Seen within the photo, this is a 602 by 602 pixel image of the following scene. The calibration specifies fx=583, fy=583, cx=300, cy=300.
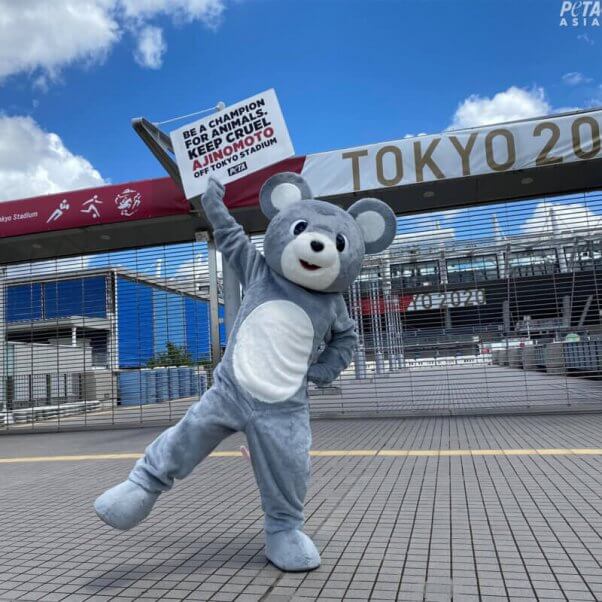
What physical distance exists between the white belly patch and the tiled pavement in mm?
1062

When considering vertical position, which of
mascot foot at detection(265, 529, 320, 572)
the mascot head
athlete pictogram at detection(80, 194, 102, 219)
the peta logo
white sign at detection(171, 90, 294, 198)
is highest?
athlete pictogram at detection(80, 194, 102, 219)

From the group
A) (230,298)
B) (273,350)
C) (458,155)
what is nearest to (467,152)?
(458,155)

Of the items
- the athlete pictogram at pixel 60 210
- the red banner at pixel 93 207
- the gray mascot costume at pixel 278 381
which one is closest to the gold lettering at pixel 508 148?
the red banner at pixel 93 207

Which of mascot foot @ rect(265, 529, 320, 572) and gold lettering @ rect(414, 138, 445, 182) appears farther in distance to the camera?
gold lettering @ rect(414, 138, 445, 182)

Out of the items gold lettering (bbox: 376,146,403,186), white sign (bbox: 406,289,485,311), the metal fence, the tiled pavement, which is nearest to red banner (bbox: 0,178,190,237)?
the metal fence

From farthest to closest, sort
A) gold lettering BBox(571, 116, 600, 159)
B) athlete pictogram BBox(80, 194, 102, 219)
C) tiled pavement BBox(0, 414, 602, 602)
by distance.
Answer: athlete pictogram BBox(80, 194, 102, 219), gold lettering BBox(571, 116, 600, 159), tiled pavement BBox(0, 414, 602, 602)

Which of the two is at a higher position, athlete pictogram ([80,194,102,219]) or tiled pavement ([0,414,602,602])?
athlete pictogram ([80,194,102,219])

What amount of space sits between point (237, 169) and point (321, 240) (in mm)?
3095

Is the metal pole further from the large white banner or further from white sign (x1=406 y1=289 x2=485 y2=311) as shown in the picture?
white sign (x1=406 y1=289 x2=485 y2=311)

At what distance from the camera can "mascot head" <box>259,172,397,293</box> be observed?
3400mm

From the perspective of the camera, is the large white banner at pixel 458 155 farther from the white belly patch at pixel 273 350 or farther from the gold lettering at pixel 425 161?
the white belly patch at pixel 273 350

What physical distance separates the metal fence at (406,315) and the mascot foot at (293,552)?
6.74 meters

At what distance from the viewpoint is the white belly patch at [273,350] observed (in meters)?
3.31

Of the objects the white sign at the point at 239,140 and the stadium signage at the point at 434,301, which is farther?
the stadium signage at the point at 434,301
